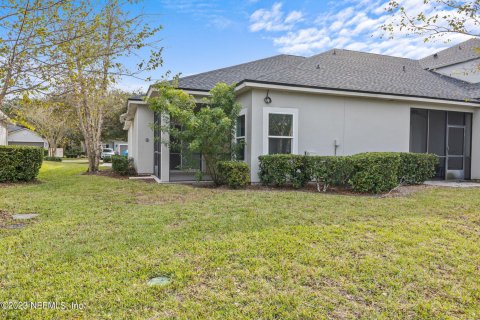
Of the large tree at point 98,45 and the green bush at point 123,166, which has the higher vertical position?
the large tree at point 98,45

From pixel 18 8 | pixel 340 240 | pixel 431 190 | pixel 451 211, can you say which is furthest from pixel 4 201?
pixel 431 190

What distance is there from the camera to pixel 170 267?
3346mm

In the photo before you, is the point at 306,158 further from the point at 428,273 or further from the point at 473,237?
the point at 428,273

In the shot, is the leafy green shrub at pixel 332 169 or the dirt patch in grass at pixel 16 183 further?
the dirt patch in grass at pixel 16 183

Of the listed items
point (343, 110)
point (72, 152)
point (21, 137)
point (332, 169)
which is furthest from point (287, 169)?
point (21, 137)

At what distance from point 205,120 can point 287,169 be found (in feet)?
8.91

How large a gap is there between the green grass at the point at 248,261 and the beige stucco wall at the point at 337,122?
391cm

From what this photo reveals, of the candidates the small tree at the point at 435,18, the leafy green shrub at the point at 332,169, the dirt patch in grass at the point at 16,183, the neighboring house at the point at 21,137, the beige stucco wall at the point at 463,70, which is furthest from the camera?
the neighboring house at the point at 21,137

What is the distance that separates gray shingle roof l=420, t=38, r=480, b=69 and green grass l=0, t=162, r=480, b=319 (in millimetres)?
11870

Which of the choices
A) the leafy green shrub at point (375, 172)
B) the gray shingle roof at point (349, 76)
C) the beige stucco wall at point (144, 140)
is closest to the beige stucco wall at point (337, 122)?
the gray shingle roof at point (349, 76)

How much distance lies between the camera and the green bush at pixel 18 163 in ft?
34.1

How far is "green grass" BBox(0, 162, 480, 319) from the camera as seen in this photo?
2.69m

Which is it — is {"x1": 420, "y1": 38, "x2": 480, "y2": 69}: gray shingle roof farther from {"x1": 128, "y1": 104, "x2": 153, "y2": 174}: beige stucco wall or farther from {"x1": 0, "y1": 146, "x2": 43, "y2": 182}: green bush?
{"x1": 0, "y1": 146, "x2": 43, "y2": 182}: green bush

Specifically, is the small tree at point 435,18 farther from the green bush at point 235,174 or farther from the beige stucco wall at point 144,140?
the beige stucco wall at point 144,140
